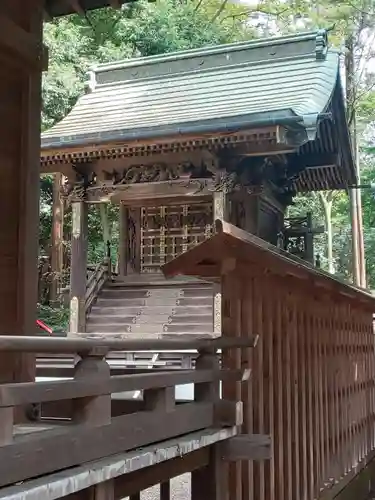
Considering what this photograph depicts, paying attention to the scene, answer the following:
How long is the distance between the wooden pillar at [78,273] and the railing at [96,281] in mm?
250

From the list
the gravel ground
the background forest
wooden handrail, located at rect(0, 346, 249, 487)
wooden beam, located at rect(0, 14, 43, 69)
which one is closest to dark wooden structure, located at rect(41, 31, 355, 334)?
the gravel ground

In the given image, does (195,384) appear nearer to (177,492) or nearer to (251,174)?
(177,492)

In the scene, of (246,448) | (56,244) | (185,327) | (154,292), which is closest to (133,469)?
(246,448)

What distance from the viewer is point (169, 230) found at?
558 inches

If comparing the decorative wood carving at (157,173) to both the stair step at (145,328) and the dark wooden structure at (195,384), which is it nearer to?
the stair step at (145,328)

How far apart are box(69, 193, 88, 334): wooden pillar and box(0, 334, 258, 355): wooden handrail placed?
26.8ft

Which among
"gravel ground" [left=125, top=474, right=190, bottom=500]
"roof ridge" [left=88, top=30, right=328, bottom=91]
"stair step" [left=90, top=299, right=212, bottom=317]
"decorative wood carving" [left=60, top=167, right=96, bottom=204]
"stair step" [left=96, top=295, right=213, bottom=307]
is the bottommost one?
"gravel ground" [left=125, top=474, right=190, bottom=500]

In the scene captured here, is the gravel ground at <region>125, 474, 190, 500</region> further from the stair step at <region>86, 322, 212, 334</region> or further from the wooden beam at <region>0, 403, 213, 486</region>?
the wooden beam at <region>0, 403, 213, 486</region>

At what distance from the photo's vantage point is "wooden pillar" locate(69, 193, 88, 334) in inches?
488

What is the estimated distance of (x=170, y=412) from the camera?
3852 mm

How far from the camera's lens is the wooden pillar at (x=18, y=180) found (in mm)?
3918

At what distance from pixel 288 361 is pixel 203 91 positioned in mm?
9776

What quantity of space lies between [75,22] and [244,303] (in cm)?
1948

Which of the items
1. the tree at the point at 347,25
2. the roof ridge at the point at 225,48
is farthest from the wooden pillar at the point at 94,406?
the tree at the point at 347,25
